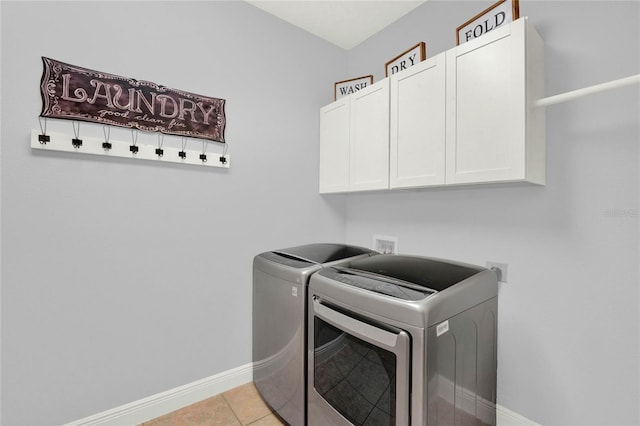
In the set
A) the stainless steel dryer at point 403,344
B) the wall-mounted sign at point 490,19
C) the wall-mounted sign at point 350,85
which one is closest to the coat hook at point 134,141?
the stainless steel dryer at point 403,344

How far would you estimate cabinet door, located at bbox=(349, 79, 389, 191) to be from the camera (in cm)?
172

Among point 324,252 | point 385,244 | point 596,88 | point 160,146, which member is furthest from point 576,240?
point 160,146

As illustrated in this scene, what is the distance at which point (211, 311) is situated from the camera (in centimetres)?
176

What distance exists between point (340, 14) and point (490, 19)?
105 cm

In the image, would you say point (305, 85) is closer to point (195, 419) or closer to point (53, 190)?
point (53, 190)

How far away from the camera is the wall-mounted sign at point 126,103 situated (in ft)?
4.33

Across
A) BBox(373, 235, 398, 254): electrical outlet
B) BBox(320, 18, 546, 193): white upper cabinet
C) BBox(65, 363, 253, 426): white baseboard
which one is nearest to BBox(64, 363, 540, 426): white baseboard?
BBox(65, 363, 253, 426): white baseboard

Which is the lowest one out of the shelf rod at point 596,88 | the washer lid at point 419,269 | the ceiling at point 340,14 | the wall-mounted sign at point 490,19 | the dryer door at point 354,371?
the dryer door at point 354,371

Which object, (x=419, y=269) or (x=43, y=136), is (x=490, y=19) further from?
(x=43, y=136)

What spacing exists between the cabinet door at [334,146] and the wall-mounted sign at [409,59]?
348mm

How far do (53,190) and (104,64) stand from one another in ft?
2.27

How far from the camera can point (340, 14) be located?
1974 mm

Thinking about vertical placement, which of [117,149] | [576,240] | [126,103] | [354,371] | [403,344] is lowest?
[354,371]

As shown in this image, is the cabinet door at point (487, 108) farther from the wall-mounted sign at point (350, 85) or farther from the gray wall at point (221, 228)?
the wall-mounted sign at point (350, 85)
